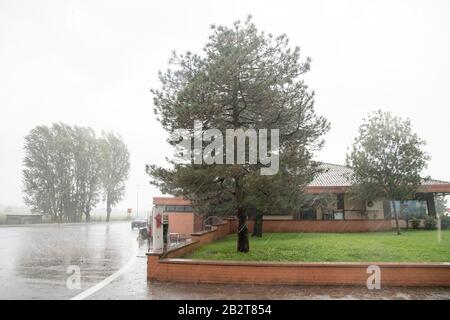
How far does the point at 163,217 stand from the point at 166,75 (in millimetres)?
5047

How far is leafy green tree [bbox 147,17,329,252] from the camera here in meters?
10.6

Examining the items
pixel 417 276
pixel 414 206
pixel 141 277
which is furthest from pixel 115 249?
pixel 414 206

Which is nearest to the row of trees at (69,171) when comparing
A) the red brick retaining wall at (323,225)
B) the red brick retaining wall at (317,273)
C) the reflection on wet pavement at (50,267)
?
the reflection on wet pavement at (50,267)

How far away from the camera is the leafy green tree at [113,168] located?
53000 mm

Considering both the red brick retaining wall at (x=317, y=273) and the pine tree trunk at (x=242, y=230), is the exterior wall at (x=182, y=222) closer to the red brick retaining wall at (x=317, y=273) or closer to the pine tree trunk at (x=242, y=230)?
the pine tree trunk at (x=242, y=230)

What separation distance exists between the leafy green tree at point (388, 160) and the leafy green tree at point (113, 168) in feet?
135

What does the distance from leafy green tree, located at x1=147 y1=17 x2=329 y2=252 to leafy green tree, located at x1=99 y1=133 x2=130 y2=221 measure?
43669 mm

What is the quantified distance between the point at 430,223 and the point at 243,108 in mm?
18439

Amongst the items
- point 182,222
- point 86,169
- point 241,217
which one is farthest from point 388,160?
point 86,169

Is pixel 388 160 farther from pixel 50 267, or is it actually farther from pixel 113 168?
pixel 113 168

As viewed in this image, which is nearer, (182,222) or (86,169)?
(182,222)

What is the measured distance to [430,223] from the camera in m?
23.4

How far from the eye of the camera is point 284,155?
10.9 m
